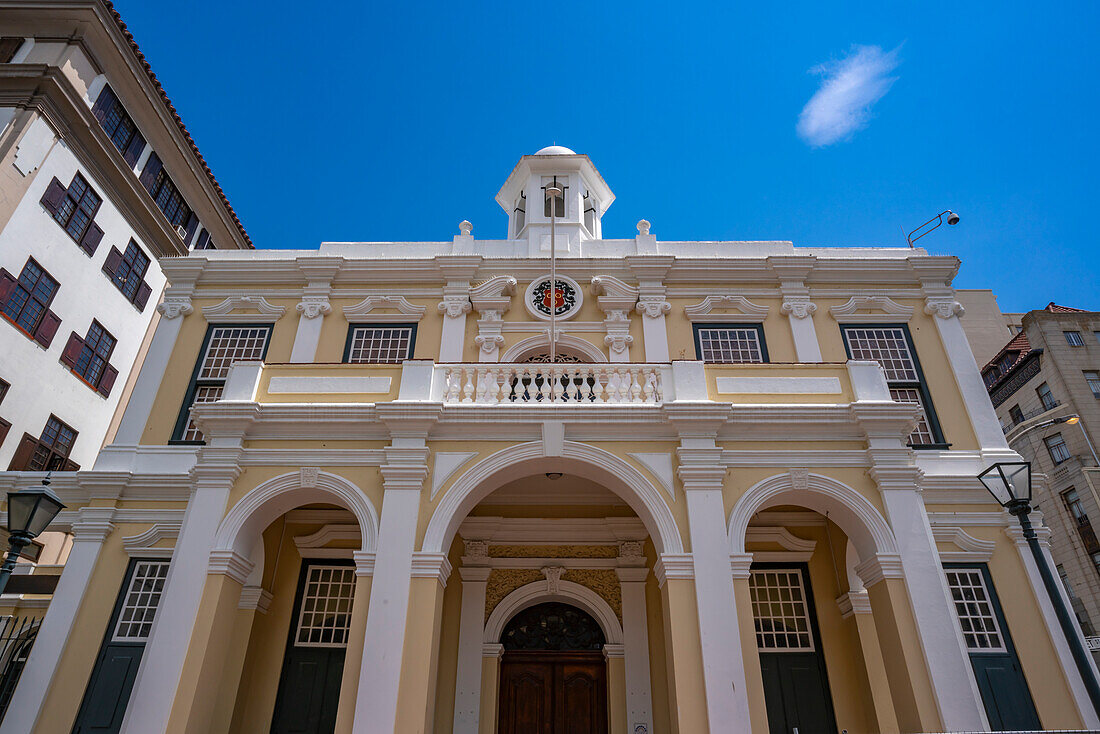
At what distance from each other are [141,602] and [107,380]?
12697 millimetres

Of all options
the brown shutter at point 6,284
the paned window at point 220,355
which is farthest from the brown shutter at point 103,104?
the paned window at point 220,355

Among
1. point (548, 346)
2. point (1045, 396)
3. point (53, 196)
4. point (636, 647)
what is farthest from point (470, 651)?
point (1045, 396)

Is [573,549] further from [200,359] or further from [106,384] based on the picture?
[106,384]

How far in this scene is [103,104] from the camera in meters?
20.6

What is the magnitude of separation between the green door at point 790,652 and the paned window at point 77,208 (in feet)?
66.3

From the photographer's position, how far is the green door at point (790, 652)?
11680 millimetres

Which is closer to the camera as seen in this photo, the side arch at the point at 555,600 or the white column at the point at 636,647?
the white column at the point at 636,647

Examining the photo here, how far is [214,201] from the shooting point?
25359mm

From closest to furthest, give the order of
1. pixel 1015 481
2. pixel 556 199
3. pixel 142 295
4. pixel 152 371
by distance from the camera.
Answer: pixel 1015 481
pixel 152 371
pixel 556 199
pixel 142 295

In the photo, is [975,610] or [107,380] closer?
[975,610]

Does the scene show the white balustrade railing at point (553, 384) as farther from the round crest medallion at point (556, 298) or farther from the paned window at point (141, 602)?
the paned window at point (141, 602)

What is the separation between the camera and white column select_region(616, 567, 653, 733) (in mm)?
11797

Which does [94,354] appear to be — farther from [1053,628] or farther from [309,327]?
[1053,628]

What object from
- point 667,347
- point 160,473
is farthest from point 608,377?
point 160,473
